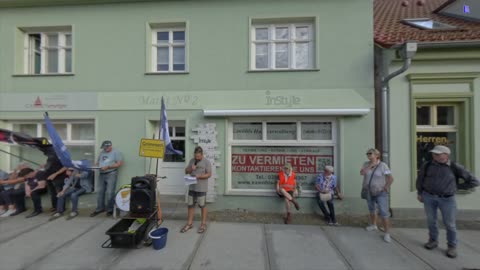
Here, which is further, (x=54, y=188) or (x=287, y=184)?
(x=54, y=188)

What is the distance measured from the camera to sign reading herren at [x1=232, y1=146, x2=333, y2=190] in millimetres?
6098

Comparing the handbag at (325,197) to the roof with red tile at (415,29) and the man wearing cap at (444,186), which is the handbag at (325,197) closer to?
the man wearing cap at (444,186)

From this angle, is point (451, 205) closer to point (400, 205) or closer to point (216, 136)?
point (400, 205)

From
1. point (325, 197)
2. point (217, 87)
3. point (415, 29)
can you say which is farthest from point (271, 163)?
point (415, 29)

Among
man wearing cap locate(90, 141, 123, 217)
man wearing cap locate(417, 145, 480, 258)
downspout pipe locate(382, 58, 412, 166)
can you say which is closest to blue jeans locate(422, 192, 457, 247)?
man wearing cap locate(417, 145, 480, 258)

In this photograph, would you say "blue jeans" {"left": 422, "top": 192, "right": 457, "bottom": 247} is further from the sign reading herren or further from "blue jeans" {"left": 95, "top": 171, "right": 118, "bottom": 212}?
"blue jeans" {"left": 95, "top": 171, "right": 118, "bottom": 212}

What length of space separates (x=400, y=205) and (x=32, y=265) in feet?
22.7

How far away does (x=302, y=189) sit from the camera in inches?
239

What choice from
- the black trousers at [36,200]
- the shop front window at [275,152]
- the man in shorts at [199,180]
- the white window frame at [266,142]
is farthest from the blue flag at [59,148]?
the shop front window at [275,152]

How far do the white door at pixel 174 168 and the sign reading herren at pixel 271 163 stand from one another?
1.35 metres

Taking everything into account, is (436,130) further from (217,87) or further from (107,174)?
(107,174)

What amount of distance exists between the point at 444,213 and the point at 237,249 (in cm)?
329

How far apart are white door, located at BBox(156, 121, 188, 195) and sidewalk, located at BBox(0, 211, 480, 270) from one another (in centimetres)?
132

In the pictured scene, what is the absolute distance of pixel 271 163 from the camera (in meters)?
6.20
